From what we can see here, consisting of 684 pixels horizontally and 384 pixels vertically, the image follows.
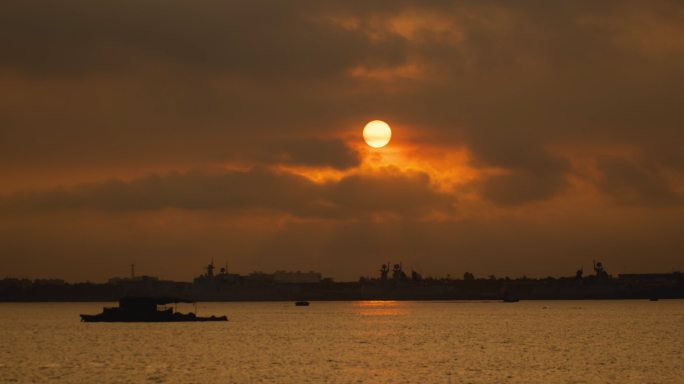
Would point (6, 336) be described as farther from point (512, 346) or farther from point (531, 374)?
point (531, 374)

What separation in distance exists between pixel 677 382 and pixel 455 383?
1565 centimetres

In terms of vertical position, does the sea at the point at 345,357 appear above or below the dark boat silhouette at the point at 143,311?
below

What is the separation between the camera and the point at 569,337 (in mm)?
133375

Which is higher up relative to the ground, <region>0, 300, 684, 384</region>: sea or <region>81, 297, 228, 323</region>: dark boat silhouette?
<region>81, 297, 228, 323</region>: dark boat silhouette

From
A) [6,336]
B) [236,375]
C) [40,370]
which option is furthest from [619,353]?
[6,336]

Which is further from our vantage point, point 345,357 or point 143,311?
point 143,311

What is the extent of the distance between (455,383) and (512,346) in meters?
40.8

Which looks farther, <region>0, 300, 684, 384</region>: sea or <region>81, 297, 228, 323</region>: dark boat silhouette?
<region>81, 297, 228, 323</region>: dark boat silhouette

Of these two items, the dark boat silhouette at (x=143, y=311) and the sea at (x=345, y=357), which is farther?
the dark boat silhouette at (x=143, y=311)

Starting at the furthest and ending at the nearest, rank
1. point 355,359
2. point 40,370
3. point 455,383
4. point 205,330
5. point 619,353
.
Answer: point 205,330 → point 619,353 → point 355,359 → point 40,370 → point 455,383

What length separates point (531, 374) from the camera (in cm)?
8006

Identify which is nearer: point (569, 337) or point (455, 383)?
point (455, 383)

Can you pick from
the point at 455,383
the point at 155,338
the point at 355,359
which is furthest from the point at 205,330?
the point at 455,383

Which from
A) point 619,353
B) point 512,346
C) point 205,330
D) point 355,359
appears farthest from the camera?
point 205,330
